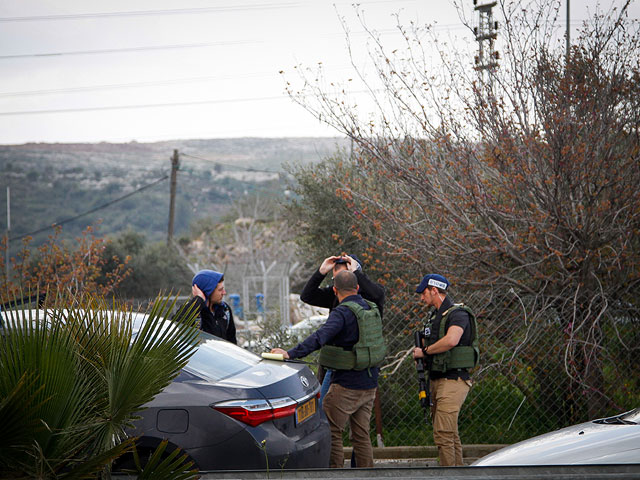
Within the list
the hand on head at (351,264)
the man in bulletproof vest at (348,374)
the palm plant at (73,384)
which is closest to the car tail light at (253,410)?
the man in bulletproof vest at (348,374)

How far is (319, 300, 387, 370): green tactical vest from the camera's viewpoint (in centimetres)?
565

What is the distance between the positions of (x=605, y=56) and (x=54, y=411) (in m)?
6.63

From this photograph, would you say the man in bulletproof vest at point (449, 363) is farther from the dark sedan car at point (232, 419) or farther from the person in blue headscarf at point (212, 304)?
the person in blue headscarf at point (212, 304)

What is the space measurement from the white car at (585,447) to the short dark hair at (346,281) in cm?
175

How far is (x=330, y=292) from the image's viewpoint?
650 cm

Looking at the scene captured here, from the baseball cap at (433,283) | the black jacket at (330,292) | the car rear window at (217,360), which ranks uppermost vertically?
the baseball cap at (433,283)

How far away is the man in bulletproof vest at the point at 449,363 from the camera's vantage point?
5.71 metres

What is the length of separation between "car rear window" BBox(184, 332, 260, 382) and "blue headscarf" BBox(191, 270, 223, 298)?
0.73m

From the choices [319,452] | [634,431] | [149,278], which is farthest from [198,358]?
[149,278]

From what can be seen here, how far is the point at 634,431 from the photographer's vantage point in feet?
13.1

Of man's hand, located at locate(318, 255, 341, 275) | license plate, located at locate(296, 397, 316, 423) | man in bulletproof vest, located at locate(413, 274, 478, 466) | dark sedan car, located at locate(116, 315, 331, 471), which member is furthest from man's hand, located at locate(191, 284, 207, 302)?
man in bulletproof vest, located at locate(413, 274, 478, 466)

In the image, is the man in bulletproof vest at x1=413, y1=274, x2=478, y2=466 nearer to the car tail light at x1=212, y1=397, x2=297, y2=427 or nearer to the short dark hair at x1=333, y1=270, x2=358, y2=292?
the short dark hair at x1=333, y1=270, x2=358, y2=292

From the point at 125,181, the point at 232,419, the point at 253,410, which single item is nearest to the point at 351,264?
the point at 253,410

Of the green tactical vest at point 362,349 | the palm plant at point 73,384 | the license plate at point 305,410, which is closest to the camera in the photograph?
the palm plant at point 73,384
